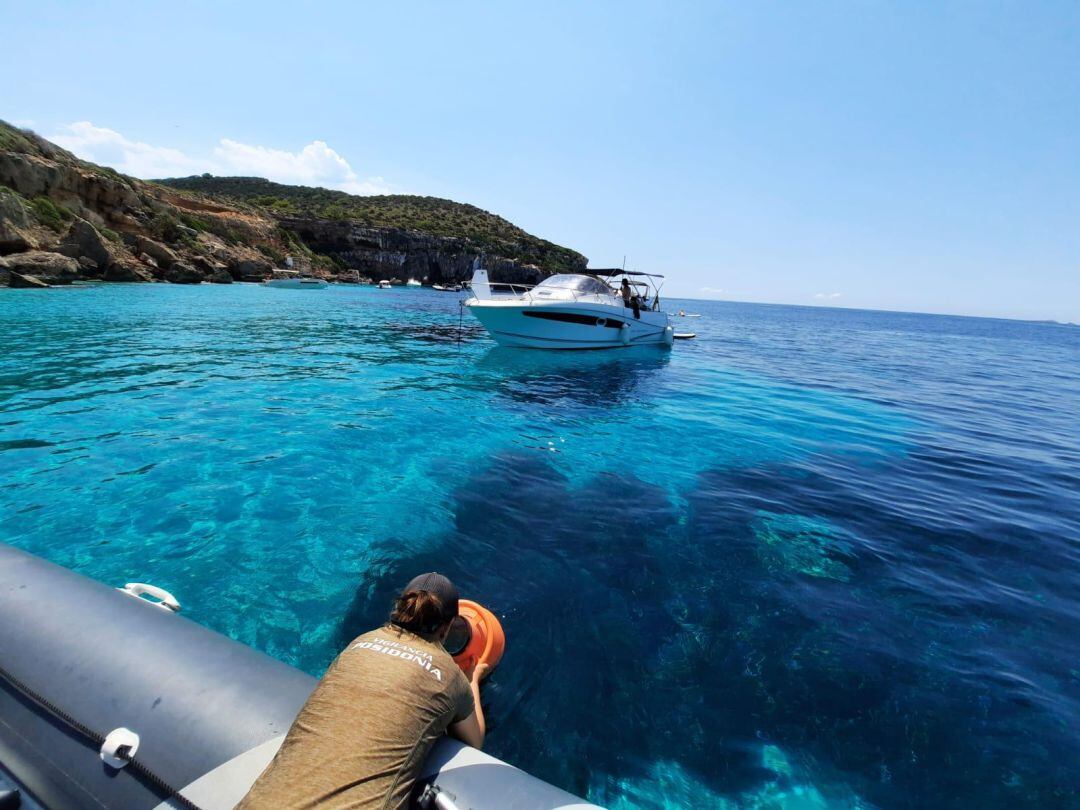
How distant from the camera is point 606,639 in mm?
4223

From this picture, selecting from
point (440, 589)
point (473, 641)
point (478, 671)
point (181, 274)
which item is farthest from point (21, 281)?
point (440, 589)

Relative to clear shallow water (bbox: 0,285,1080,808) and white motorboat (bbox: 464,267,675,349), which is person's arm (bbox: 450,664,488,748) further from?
white motorboat (bbox: 464,267,675,349)

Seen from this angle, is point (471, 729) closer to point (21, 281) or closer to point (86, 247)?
point (21, 281)

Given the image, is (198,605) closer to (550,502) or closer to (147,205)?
(550,502)

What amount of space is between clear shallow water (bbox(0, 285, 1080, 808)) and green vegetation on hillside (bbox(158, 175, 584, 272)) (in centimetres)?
8263

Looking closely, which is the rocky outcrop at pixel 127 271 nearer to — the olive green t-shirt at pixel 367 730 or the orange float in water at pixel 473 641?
the orange float in water at pixel 473 641

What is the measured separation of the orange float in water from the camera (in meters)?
3.16

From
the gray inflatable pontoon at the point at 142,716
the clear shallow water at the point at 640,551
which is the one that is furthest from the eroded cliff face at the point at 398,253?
the gray inflatable pontoon at the point at 142,716

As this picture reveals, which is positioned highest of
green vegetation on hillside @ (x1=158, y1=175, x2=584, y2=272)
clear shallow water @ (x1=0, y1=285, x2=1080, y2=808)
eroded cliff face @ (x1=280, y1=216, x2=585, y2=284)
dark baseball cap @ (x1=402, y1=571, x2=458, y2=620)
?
green vegetation on hillside @ (x1=158, y1=175, x2=584, y2=272)

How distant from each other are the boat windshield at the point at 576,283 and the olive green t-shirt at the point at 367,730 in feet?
58.5

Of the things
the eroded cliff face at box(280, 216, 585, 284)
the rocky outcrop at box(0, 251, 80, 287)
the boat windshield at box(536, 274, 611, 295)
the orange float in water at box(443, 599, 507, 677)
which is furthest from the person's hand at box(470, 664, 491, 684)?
the eroded cliff face at box(280, 216, 585, 284)

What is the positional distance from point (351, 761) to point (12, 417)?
10.3 metres

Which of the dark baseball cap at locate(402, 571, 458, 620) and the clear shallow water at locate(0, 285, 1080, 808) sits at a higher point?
the dark baseball cap at locate(402, 571, 458, 620)

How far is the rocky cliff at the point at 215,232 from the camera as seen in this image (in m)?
31.6
